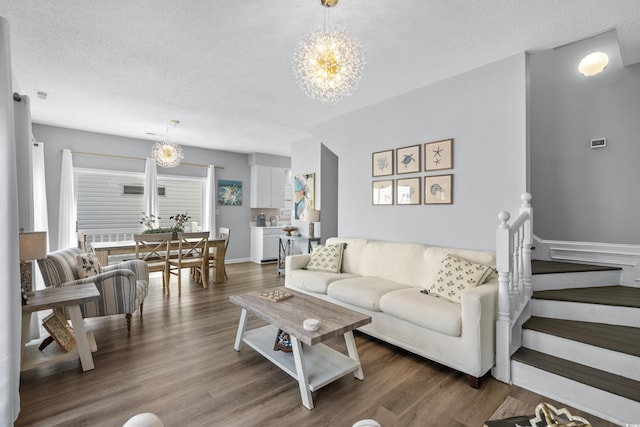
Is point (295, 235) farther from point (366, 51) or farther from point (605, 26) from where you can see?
point (605, 26)

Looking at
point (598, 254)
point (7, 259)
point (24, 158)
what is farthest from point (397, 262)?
point (24, 158)

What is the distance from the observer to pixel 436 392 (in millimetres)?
2133

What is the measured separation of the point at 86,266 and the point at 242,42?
278 centimetres

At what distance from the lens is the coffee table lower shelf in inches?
82.4

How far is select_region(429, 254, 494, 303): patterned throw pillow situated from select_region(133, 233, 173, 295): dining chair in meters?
3.77

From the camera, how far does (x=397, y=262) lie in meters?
3.40

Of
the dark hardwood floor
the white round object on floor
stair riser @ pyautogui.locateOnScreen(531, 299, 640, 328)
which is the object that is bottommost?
the dark hardwood floor

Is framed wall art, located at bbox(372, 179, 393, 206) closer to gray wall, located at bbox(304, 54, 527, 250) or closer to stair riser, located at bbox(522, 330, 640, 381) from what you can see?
gray wall, located at bbox(304, 54, 527, 250)

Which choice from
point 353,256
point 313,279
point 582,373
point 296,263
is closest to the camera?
point 582,373

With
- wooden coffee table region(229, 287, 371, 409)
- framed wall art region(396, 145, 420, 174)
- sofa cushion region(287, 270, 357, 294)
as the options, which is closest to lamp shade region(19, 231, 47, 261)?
wooden coffee table region(229, 287, 371, 409)

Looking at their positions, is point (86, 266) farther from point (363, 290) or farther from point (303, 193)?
point (303, 193)

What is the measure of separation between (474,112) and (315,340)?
2.72 m

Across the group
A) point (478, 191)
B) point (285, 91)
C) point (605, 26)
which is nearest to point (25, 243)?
point (285, 91)

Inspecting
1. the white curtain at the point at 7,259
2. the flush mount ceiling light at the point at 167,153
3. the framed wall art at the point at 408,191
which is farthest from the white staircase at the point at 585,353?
the flush mount ceiling light at the point at 167,153
